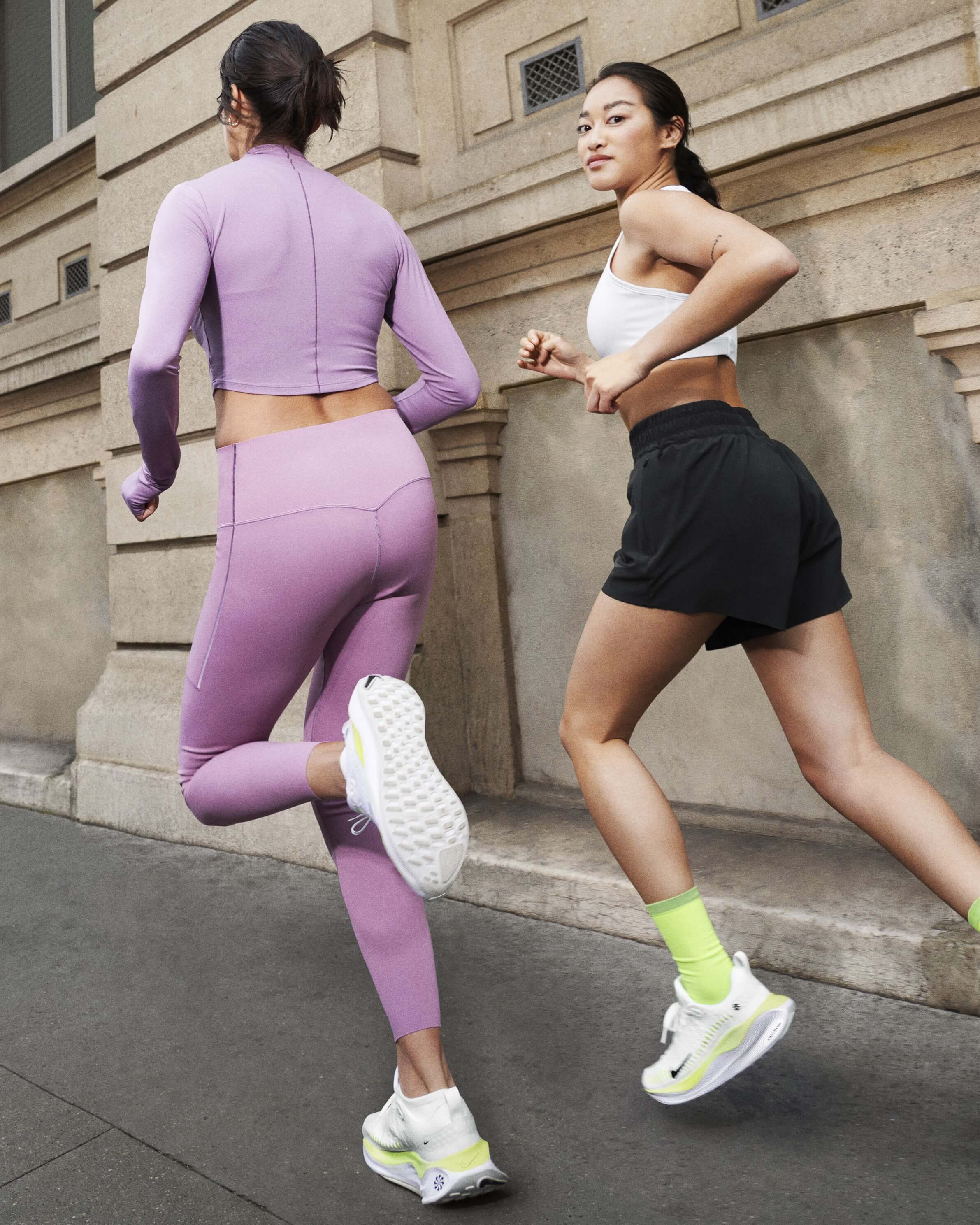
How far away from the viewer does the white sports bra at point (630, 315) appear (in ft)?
6.42

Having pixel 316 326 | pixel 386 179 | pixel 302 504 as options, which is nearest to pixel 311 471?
pixel 302 504

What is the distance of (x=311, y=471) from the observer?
69.8 inches

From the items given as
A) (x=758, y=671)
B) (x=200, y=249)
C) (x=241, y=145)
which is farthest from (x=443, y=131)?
(x=758, y=671)

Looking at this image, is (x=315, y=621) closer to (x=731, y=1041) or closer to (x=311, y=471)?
(x=311, y=471)

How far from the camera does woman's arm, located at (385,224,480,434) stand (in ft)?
6.56

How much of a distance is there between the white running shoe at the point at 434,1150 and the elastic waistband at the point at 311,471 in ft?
3.23

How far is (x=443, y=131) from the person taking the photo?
396 cm

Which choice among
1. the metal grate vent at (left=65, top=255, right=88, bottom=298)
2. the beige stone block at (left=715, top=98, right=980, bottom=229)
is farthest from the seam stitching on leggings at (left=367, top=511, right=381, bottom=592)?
the metal grate vent at (left=65, top=255, right=88, bottom=298)

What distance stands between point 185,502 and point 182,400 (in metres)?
0.43

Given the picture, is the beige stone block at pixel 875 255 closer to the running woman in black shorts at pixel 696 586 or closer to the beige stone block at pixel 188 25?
the running woman in black shorts at pixel 696 586

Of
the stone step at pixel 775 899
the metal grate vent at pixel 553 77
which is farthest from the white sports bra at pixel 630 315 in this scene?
the metal grate vent at pixel 553 77

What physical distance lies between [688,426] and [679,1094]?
1.16 metres

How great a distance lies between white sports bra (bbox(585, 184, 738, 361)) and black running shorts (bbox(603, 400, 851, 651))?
13cm

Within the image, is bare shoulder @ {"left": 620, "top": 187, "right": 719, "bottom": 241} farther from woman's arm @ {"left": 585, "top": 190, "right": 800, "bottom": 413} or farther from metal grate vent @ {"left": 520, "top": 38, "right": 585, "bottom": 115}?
metal grate vent @ {"left": 520, "top": 38, "right": 585, "bottom": 115}
